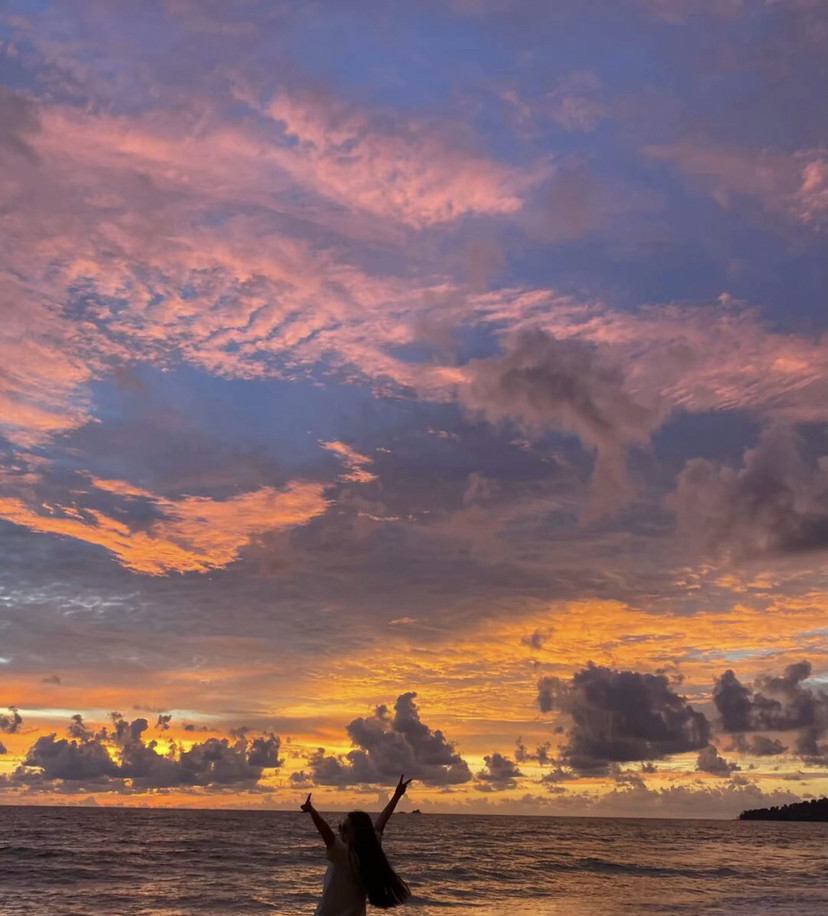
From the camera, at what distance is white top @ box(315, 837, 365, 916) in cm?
748

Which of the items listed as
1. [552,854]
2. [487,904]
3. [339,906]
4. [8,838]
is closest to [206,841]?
[8,838]

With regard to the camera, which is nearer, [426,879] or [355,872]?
[355,872]

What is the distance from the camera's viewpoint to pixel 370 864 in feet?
24.7

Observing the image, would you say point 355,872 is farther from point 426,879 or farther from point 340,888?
point 426,879

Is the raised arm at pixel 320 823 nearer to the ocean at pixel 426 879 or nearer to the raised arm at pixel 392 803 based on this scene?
the raised arm at pixel 392 803

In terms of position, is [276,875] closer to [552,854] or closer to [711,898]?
[711,898]

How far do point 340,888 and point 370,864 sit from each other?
318 millimetres

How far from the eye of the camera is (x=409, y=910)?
33.8 m

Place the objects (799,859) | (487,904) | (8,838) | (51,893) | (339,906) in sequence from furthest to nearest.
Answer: (8,838), (799,859), (51,893), (487,904), (339,906)

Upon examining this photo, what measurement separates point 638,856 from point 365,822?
A: 2778 inches

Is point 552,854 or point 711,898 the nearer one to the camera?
point 711,898

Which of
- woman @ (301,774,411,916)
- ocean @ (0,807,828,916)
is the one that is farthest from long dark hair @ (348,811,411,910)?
ocean @ (0,807,828,916)

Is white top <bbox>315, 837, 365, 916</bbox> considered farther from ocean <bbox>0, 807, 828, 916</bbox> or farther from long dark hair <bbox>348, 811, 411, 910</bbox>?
ocean <bbox>0, 807, 828, 916</bbox>

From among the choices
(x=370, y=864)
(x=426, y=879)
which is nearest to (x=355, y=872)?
(x=370, y=864)
